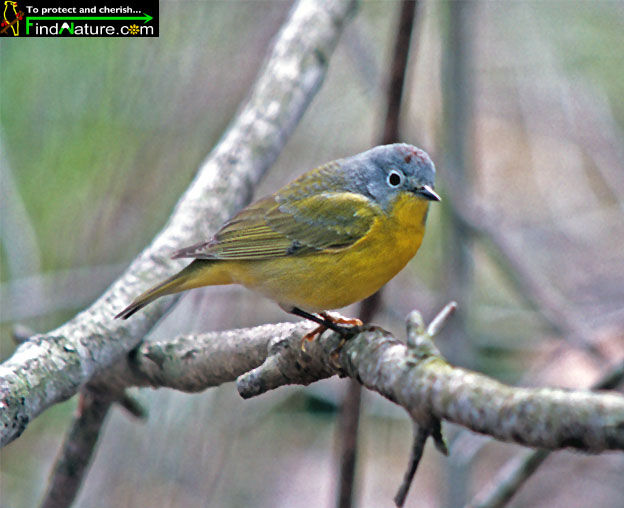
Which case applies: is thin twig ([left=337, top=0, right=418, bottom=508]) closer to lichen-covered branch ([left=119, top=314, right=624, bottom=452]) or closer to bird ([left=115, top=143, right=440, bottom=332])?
bird ([left=115, top=143, right=440, bottom=332])

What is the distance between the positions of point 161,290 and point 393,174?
120 centimetres

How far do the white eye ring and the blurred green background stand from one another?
91 centimetres

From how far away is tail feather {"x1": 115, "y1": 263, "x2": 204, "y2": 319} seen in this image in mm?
2711

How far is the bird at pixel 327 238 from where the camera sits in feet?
9.93

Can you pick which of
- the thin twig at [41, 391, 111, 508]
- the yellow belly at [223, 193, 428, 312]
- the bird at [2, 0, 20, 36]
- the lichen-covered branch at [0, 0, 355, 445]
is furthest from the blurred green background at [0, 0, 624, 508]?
the yellow belly at [223, 193, 428, 312]

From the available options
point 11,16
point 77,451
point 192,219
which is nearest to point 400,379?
point 192,219

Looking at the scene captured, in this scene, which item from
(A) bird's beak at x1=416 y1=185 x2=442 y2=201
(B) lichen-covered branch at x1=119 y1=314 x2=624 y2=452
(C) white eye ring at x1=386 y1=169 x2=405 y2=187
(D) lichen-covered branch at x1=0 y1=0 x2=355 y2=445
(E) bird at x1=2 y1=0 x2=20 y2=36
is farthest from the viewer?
(E) bird at x1=2 y1=0 x2=20 y2=36

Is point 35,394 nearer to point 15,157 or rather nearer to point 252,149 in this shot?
point 252,149

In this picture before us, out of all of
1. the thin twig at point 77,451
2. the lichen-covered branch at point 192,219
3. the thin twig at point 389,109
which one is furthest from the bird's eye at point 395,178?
the thin twig at point 77,451

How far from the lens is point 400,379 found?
1676mm

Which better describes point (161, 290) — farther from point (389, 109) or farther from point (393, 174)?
point (389, 109)

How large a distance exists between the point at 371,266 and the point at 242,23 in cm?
286

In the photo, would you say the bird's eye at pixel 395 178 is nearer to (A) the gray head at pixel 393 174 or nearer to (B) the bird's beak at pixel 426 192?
(A) the gray head at pixel 393 174

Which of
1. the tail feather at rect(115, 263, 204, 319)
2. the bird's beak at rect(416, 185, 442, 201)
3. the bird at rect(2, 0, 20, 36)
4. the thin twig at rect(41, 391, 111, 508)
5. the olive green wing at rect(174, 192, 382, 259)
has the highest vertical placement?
the bird at rect(2, 0, 20, 36)
